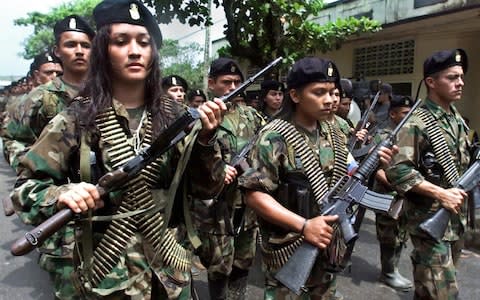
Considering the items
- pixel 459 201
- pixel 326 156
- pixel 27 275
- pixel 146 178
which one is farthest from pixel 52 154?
pixel 27 275

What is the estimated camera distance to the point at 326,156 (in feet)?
9.59

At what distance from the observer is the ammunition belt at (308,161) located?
2789 mm

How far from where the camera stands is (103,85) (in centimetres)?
207

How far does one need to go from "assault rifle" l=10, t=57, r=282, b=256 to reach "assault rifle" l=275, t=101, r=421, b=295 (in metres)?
1.05

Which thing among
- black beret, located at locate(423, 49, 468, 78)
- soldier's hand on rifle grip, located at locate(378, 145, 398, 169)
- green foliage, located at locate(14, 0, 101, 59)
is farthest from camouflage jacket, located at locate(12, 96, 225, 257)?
green foliage, located at locate(14, 0, 101, 59)

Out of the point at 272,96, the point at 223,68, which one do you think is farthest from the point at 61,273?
the point at 272,96

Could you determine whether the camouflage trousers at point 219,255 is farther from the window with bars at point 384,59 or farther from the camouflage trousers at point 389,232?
the window with bars at point 384,59

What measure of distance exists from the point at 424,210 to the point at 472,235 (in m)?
3.33

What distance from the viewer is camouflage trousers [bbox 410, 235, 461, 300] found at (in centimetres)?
320

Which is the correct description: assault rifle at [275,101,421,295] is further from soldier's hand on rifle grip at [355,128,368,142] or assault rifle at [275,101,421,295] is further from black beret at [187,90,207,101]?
black beret at [187,90,207,101]

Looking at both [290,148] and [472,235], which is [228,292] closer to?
[290,148]

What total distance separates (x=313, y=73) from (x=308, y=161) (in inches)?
22.4

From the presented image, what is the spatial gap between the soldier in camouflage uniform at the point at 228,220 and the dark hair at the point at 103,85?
5.44ft

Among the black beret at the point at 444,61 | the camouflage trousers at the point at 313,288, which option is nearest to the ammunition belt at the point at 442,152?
the black beret at the point at 444,61
